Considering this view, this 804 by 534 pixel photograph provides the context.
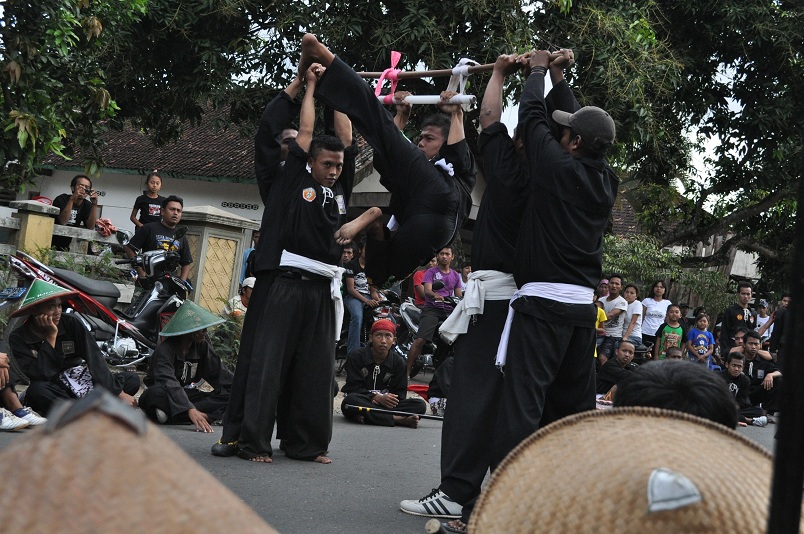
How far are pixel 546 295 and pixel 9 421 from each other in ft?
12.9

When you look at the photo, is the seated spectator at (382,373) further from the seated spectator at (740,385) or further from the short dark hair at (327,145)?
the seated spectator at (740,385)

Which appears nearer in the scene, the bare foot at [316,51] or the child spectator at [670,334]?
the bare foot at [316,51]

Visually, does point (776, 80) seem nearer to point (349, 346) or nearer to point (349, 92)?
point (349, 346)

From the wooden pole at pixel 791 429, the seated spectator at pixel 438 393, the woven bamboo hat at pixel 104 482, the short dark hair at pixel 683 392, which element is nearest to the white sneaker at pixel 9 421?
the seated spectator at pixel 438 393

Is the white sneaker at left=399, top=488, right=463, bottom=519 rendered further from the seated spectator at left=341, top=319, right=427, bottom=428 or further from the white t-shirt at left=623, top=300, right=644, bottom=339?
the white t-shirt at left=623, top=300, right=644, bottom=339

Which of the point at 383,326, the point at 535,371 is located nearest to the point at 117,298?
the point at 383,326

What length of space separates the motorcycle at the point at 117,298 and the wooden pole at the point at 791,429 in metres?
8.22

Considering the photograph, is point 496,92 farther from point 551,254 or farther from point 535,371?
point 535,371

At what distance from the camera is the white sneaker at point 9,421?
6.78 meters

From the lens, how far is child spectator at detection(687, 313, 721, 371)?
1677 centimetres

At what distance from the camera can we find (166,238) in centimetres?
1145

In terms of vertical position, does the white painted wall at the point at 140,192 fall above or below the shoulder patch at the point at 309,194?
below

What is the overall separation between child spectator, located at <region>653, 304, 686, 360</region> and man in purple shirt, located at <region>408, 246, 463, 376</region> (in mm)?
4654

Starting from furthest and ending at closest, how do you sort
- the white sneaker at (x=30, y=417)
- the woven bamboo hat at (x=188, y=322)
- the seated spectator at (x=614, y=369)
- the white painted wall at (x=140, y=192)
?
the white painted wall at (x=140, y=192) → the seated spectator at (x=614, y=369) → the woven bamboo hat at (x=188, y=322) → the white sneaker at (x=30, y=417)
